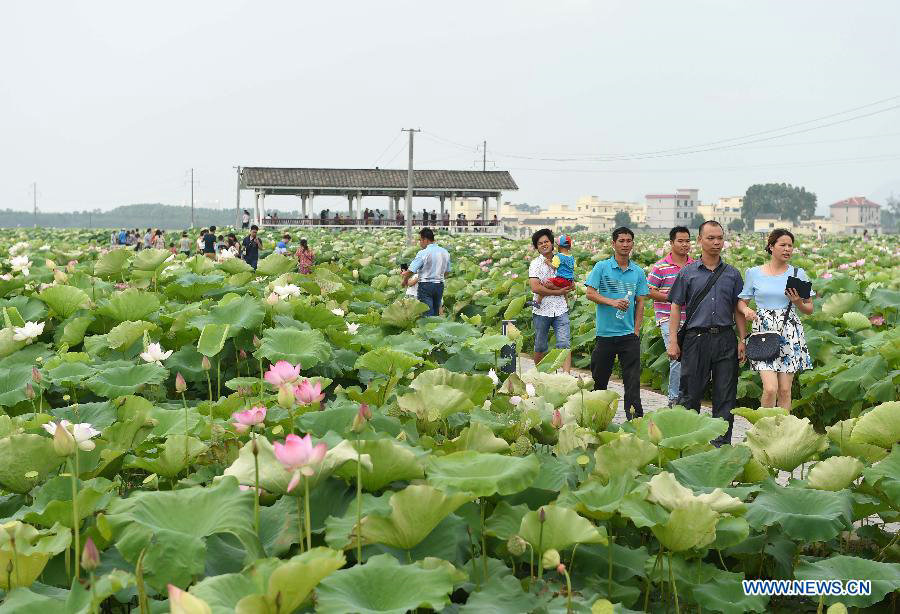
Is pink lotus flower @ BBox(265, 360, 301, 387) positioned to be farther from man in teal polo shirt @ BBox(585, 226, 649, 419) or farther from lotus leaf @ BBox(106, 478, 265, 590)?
man in teal polo shirt @ BBox(585, 226, 649, 419)

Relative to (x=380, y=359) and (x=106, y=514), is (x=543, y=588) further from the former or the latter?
(x=380, y=359)

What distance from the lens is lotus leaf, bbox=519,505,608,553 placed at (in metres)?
1.75

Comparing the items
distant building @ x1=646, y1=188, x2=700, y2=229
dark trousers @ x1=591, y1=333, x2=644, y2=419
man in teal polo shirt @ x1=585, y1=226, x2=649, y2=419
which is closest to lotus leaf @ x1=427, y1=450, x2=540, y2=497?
man in teal polo shirt @ x1=585, y1=226, x2=649, y2=419

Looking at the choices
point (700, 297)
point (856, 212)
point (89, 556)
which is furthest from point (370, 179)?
point (856, 212)

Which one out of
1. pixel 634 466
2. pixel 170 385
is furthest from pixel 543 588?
pixel 170 385

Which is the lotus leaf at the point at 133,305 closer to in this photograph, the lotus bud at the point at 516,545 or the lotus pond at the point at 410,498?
the lotus pond at the point at 410,498

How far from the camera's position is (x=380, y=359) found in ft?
9.82

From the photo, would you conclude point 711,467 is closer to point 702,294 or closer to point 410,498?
point 410,498

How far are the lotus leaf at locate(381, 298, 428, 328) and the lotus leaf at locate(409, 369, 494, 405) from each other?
1.75m

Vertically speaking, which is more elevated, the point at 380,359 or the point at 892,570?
the point at 380,359

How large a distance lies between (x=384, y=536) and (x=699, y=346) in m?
2.83

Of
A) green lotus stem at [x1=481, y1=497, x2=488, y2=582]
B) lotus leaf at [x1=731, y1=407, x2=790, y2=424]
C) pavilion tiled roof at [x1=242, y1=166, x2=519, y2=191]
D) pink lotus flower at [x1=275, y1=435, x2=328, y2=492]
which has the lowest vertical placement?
green lotus stem at [x1=481, y1=497, x2=488, y2=582]

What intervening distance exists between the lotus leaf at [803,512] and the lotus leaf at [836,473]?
63 mm

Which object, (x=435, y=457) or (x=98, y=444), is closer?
(x=435, y=457)
